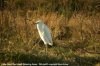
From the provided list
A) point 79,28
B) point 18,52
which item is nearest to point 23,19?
point 79,28

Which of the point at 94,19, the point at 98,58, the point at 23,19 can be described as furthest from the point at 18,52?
the point at 94,19

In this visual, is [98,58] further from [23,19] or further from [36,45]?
[23,19]

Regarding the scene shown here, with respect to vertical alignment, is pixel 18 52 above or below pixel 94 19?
below

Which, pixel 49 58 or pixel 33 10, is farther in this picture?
pixel 33 10

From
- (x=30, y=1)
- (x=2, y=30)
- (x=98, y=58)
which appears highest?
(x=30, y=1)

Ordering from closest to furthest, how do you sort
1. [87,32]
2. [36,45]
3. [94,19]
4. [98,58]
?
1. [98,58]
2. [36,45]
3. [87,32]
4. [94,19]

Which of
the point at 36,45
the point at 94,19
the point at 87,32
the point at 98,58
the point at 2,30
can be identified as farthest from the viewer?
the point at 94,19

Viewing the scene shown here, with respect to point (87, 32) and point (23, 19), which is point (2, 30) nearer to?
point (23, 19)

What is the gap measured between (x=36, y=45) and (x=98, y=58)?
1.30 metres

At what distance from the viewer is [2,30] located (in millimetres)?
8188

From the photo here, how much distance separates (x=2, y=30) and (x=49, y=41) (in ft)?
6.04

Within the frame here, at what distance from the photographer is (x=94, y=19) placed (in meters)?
9.47

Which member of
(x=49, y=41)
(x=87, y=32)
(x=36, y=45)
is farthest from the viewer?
(x=87, y=32)

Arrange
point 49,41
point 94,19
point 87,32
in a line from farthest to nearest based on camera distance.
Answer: point 94,19, point 87,32, point 49,41
